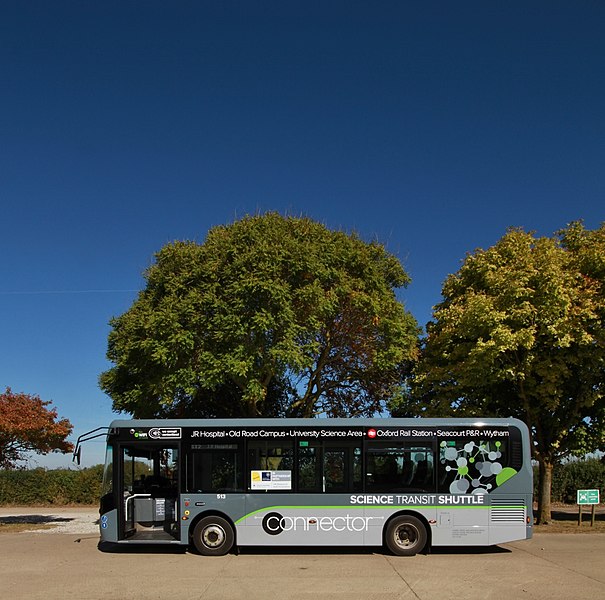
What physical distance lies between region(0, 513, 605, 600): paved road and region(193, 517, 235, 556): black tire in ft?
1.03

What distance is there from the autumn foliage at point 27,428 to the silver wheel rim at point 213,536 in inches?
331

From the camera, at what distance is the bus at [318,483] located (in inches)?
533

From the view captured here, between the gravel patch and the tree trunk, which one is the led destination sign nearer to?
the gravel patch

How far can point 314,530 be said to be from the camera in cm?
1350

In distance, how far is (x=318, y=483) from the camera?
45.2 ft

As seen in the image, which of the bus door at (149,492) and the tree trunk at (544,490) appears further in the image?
the tree trunk at (544,490)

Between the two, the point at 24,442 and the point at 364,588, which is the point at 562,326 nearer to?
the point at 364,588

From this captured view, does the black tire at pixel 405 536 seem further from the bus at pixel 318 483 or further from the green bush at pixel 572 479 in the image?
the green bush at pixel 572 479

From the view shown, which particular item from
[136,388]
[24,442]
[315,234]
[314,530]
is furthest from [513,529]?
[24,442]

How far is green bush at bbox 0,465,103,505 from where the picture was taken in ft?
101

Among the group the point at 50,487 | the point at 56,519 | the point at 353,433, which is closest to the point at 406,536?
the point at 353,433

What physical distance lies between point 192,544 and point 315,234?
11099mm

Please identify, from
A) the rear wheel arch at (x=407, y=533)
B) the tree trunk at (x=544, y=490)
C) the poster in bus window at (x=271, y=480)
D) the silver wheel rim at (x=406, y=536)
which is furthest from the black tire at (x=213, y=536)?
the tree trunk at (x=544, y=490)

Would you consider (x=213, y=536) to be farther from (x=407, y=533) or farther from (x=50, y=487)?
(x=50, y=487)
